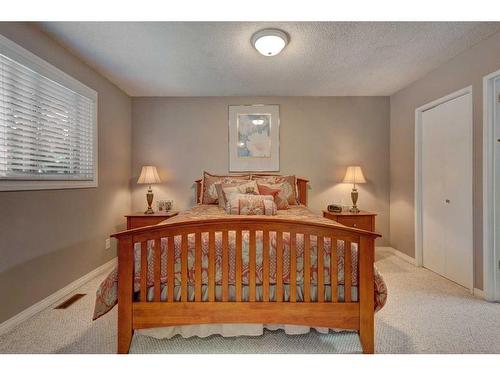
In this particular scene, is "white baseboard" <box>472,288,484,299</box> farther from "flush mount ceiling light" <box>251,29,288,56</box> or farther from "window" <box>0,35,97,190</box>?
"window" <box>0,35,97,190</box>

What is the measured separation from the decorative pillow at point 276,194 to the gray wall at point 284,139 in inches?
31.7

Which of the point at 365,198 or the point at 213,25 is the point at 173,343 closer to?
the point at 213,25

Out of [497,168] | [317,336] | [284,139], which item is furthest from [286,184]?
[497,168]

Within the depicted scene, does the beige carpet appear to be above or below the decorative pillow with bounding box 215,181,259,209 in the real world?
below

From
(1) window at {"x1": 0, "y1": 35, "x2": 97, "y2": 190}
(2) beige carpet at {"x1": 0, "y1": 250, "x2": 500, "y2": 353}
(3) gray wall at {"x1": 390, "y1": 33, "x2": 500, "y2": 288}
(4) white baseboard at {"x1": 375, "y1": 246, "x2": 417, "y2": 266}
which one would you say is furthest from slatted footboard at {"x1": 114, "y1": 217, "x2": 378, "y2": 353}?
(4) white baseboard at {"x1": 375, "y1": 246, "x2": 417, "y2": 266}

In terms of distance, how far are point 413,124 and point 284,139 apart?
5.35ft

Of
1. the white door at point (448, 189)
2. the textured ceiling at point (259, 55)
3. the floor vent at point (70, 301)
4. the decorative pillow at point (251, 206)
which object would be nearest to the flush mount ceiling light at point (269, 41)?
the textured ceiling at point (259, 55)

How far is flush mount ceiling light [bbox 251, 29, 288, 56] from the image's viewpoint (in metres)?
2.13

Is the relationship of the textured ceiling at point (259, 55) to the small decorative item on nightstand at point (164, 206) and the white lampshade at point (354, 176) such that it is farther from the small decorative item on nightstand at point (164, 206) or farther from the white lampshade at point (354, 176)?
the small decorative item on nightstand at point (164, 206)

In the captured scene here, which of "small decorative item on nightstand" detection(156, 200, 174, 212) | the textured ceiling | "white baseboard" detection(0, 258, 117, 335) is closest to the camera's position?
"white baseboard" detection(0, 258, 117, 335)

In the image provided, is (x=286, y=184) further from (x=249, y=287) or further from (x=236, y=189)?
(x=249, y=287)

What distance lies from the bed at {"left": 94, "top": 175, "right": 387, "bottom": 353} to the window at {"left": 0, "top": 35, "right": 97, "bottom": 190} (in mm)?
1218

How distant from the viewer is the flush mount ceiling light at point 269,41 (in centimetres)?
213
